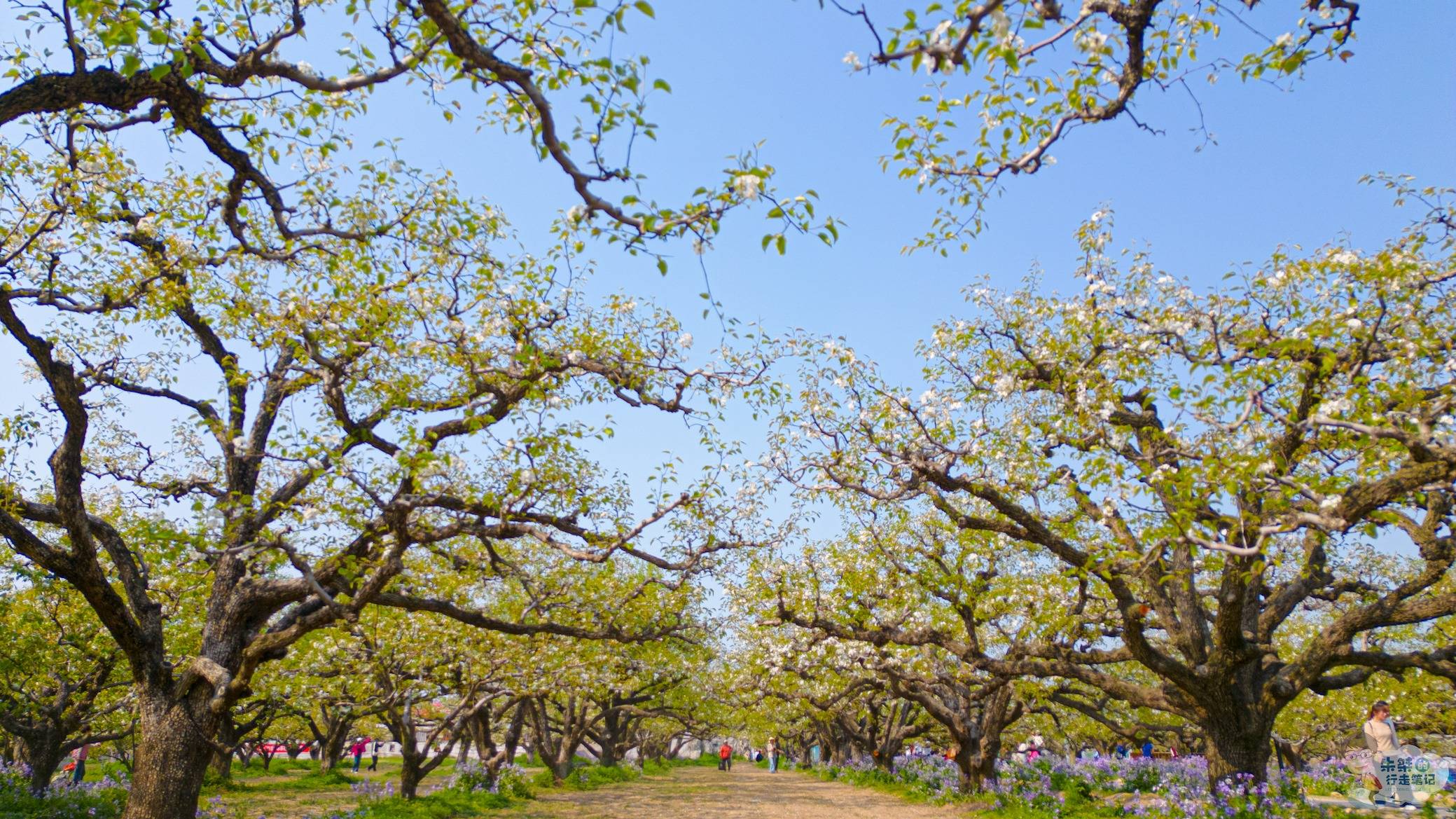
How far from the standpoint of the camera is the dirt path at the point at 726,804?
68.4 ft

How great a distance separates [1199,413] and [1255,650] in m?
5.49

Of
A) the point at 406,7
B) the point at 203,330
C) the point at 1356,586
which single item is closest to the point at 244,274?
the point at 203,330

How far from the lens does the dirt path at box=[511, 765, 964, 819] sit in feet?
68.4

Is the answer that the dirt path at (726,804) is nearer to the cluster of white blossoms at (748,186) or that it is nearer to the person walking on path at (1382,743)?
the person walking on path at (1382,743)

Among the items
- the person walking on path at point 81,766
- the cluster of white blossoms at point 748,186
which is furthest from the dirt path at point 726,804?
the cluster of white blossoms at point 748,186

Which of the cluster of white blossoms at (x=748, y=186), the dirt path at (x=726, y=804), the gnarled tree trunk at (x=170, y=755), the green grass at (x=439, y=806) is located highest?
the cluster of white blossoms at (x=748, y=186)

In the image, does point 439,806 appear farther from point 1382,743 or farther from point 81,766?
point 1382,743

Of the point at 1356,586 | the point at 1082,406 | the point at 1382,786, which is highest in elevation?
the point at 1082,406

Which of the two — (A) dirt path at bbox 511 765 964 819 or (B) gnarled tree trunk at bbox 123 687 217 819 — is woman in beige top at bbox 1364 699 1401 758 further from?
(B) gnarled tree trunk at bbox 123 687 217 819

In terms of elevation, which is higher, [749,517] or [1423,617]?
[749,517]

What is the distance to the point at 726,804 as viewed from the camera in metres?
25.5

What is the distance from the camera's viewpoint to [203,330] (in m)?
12.1

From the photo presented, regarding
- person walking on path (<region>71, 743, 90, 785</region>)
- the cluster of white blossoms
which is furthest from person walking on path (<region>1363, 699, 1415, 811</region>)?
person walking on path (<region>71, 743, 90, 785</region>)

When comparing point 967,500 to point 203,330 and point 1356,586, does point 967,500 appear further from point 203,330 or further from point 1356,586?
point 203,330
